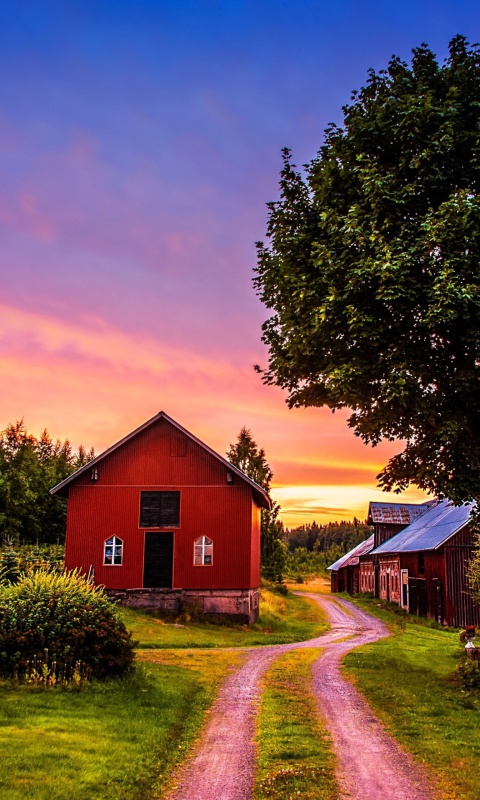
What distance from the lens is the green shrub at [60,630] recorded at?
527 inches

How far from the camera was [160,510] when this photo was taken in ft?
109

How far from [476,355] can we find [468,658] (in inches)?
337

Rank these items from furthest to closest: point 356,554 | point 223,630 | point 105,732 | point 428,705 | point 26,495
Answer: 1. point 26,495
2. point 356,554
3. point 223,630
4. point 428,705
5. point 105,732

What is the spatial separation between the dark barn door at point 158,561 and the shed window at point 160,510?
56 cm

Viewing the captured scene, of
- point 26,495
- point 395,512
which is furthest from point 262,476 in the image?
point 26,495

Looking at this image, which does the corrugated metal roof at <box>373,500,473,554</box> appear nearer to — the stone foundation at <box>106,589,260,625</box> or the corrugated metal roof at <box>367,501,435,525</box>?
the corrugated metal roof at <box>367,501,435,525</box>

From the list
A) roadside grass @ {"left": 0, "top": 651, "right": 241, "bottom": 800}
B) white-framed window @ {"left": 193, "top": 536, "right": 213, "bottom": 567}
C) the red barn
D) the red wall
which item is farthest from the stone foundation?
roadside grass @ {"left": 0, "top": 651, "right": 241, "bottom": 800}

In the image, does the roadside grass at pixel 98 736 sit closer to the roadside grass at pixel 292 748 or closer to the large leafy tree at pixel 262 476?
the roadside grass at pixel 292 748

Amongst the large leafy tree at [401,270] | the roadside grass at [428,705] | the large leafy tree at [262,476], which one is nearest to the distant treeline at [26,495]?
the large leafy tree at [262,476]

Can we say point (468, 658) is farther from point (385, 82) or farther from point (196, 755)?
point (385, 82)

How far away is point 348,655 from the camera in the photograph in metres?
22.0

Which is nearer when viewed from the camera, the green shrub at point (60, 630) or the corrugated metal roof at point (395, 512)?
the green shrub at point (60, 630)

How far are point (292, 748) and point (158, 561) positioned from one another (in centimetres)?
2372

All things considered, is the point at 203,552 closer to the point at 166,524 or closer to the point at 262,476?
the point at 166,524
